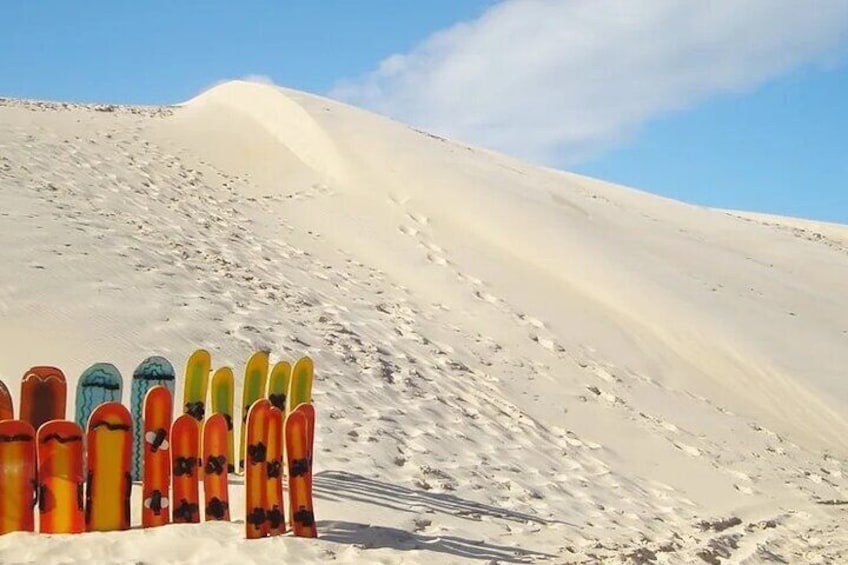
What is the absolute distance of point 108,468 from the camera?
5.44 m

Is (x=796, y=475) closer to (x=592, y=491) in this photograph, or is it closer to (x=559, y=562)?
(x=592, y=491)

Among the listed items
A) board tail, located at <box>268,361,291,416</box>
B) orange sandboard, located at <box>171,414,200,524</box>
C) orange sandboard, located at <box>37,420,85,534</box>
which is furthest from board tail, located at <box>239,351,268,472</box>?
orange sandboard, located at <box>37,420,85,534</box>

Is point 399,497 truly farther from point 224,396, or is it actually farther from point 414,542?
point 224,396

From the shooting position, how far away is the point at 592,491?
8188 mm

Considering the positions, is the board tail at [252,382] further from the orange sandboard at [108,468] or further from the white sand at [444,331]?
the orange sandboard at [108,468]

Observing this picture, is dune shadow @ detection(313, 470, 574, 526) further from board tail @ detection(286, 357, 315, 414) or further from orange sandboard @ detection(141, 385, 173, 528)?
orange sandboard @ detection(141, 385, 173, 528)

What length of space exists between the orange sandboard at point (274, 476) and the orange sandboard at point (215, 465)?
11.6 inches

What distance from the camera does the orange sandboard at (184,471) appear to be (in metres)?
5.69

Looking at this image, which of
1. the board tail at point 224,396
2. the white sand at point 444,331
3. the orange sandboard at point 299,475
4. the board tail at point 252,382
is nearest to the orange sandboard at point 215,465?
the white sand at point 444,331

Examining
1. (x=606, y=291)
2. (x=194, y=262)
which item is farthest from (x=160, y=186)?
(x=606, y=291)

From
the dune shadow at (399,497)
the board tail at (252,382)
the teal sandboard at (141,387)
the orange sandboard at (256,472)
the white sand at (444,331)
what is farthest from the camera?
the board tail at (252,382)

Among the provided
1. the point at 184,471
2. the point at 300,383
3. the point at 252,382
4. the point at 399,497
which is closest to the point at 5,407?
the point at 184,471

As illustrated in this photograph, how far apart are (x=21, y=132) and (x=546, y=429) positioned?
11.2m

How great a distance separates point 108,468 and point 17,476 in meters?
0.48
